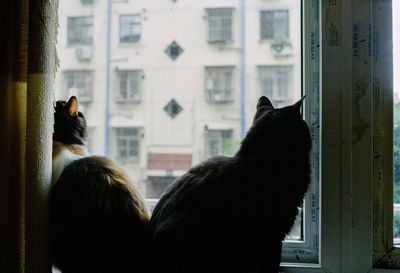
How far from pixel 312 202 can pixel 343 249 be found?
0.53ft

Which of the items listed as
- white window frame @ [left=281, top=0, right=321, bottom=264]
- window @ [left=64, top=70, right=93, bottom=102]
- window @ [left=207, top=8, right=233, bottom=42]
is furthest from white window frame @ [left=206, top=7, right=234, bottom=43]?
window @ [left=64, top=70, right=93, bottom=102]

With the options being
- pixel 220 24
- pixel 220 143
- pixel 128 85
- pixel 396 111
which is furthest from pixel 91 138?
pixel 396 111

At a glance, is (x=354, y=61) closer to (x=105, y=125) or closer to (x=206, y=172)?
(x=206, y=172)

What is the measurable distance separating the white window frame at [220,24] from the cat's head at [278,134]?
357 mm

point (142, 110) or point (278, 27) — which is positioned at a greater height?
point (278, 27)

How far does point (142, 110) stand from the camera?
1.18 m

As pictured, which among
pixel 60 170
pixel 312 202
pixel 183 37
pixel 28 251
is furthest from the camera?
pixel 183 37

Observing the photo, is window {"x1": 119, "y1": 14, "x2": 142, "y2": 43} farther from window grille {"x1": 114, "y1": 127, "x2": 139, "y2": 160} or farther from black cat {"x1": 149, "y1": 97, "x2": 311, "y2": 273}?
black cat {"x1": 149, "y1": 97, "x2": 311, "y2": 273}

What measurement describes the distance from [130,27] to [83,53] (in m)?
0.20

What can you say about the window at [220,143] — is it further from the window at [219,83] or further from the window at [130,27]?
the window at [130,27]

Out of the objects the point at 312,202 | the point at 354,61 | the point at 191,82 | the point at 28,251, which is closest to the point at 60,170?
the point at 28,251

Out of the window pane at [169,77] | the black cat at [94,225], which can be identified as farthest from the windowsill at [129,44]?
the black cat at [94,225]

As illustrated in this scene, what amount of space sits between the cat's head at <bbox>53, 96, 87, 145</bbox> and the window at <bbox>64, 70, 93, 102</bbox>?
169 millimetres

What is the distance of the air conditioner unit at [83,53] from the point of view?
122 centimetres
